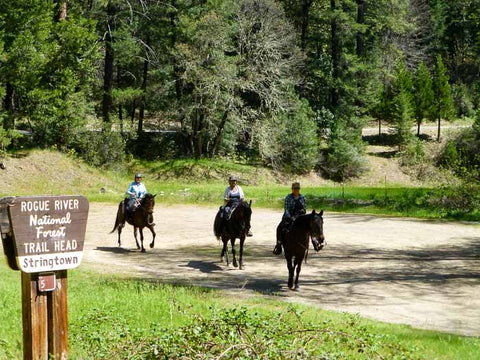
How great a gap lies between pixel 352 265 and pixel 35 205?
13.7 meters

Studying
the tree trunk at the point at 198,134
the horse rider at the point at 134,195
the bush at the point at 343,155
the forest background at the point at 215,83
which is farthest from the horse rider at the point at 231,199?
the bush at the point at 343,155

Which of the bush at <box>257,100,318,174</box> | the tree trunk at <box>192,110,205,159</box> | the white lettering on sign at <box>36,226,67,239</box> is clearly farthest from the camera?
the bush at <box>257,100,318,174</box>

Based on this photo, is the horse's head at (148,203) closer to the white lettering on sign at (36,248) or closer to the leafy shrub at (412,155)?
the white lettering on sign at (36,248)

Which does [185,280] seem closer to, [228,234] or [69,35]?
[228,234]

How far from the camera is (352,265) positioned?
18.2m

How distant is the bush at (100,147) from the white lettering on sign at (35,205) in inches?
1428

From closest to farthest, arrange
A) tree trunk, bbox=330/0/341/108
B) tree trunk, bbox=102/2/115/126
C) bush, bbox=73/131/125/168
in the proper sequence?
bush, bbox=73/131/125/168 → tree trunk, bbox=102/2/115/126 → tree trunk, bbox=330/0/341/108

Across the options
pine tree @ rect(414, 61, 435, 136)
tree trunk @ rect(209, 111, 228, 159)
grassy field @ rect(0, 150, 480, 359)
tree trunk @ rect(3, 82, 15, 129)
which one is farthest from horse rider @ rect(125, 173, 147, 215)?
pine tree @ rect(414, 61, 435, 136)

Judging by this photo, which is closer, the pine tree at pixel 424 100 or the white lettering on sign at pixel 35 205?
the white lettering on sign at pixel 35 205

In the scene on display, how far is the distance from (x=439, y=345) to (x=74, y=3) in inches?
1633

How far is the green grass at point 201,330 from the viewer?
241 inches

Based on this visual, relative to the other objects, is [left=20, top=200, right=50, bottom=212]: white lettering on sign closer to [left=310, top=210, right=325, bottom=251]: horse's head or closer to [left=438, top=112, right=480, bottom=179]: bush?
[left=310, top=210, right=325, bottom=251]: horse's head

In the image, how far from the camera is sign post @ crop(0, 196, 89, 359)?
5.78 meters

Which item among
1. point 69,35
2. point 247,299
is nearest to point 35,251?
point 247,299
